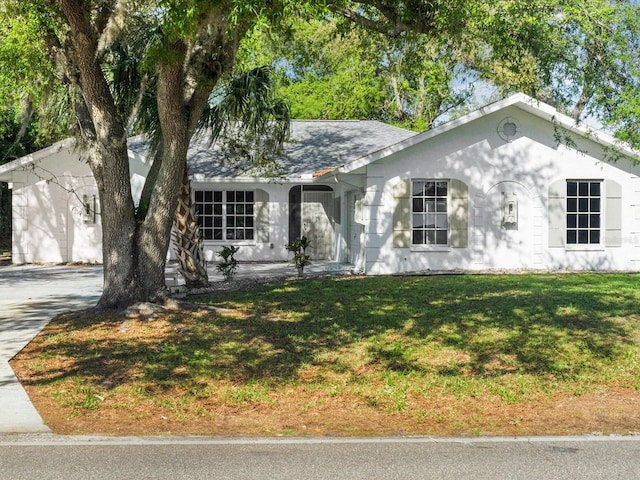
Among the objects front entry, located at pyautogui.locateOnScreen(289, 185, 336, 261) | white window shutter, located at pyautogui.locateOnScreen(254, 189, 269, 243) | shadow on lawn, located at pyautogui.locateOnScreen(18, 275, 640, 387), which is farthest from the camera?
front entry, located at pyautogui.locateOnScreen(289, 185, 336, 261)

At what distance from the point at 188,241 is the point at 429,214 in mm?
6954

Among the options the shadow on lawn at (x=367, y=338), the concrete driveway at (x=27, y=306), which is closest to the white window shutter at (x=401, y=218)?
the shadow on lawn at (x=367, y=338)

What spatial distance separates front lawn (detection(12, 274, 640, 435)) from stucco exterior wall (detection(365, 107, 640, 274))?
570cm

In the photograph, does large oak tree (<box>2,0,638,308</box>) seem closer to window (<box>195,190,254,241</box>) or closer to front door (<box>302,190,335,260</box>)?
window (<box>195,190,254,241</box>)

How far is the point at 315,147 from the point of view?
26.5 meters

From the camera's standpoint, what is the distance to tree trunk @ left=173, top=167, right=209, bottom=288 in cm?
1644

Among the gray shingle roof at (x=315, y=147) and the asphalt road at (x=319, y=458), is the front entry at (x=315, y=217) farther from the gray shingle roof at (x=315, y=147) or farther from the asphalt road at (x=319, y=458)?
the asphalt road at (x=319, y=458)

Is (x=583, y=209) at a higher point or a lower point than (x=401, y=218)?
higher

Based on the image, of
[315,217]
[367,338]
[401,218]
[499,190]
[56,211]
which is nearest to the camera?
[367,338]

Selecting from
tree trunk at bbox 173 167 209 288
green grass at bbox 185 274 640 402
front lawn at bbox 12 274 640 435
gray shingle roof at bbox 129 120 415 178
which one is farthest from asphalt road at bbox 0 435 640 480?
gray shingle roof at bbox 129 120 415 178

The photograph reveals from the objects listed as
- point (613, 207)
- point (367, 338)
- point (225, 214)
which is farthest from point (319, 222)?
point (367, 338)

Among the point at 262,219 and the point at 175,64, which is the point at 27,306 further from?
the point at 262,219

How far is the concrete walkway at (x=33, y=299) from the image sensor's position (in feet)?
26.0

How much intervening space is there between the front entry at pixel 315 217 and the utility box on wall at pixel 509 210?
6.54 m
